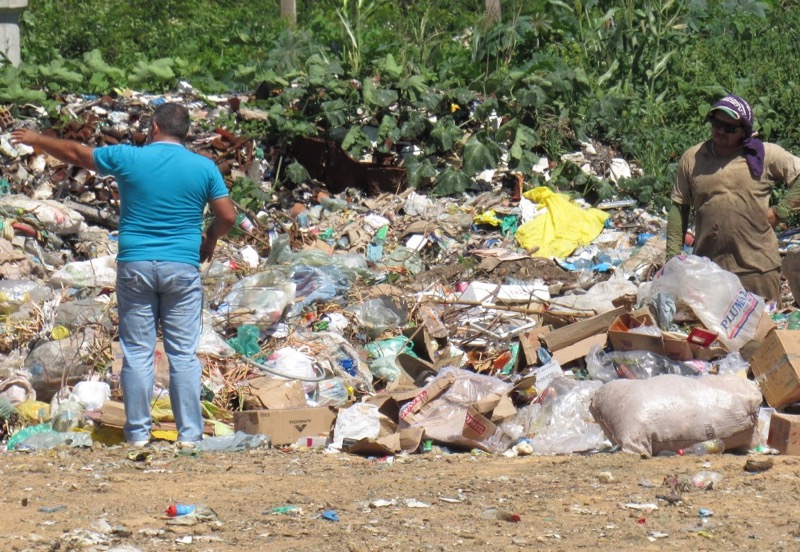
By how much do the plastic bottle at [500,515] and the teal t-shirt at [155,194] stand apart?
5.81ft

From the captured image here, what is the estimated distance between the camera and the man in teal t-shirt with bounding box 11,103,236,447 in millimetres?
4992

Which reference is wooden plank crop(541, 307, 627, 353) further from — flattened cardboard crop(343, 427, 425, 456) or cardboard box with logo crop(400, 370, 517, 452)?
flattened cardboard crop(343, 427, 425, 456)

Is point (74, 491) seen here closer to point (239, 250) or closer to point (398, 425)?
point (398, 425)

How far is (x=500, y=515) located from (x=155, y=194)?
202 cm

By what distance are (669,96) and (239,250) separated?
4689 millimetres

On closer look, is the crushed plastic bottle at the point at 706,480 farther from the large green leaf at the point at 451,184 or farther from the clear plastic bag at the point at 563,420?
the large green leaf at the point at 451,184

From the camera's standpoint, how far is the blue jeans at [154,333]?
197 inches

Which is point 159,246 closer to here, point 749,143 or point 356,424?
point 356,424

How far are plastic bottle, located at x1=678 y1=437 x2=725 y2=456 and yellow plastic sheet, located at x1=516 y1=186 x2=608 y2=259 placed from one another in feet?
13.2

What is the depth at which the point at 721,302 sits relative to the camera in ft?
19.3

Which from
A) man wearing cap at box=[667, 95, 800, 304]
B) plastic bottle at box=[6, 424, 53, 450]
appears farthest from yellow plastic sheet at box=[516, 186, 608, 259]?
plastic bottle at box=[6, 424, 53, 450]

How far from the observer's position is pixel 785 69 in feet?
37.1

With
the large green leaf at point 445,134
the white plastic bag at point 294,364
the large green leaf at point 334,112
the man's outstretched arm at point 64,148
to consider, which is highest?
the man's outstretched arm at point 64,148

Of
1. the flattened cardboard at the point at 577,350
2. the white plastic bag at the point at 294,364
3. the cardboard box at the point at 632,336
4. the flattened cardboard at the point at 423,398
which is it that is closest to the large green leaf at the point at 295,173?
the white plastic bag at the point at 294,364
